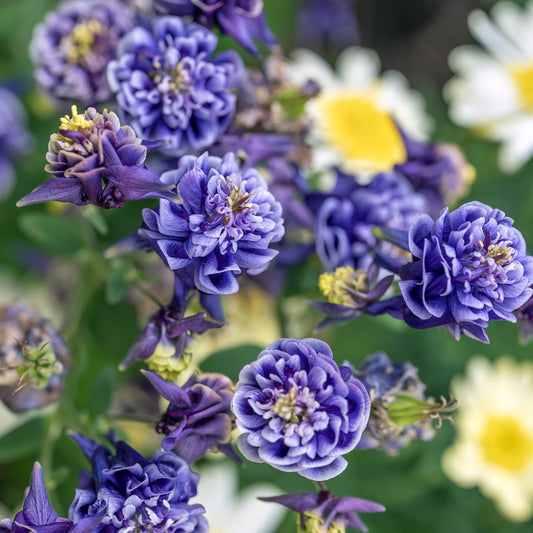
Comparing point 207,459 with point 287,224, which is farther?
point 207,459

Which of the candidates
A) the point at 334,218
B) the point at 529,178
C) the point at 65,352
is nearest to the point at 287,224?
the point at 334,218

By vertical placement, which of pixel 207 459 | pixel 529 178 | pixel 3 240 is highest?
pixel 529 178

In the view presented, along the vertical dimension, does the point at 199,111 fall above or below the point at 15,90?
above

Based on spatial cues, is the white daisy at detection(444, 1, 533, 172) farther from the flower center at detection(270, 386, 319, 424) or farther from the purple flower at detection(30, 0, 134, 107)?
the flower center at detection(270, 386, 319, 424)

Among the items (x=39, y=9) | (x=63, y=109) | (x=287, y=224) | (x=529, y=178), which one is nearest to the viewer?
(x=287, y=224)

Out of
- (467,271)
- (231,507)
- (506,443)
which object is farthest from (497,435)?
(467,271)

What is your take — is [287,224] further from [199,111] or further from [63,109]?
[63,109]
